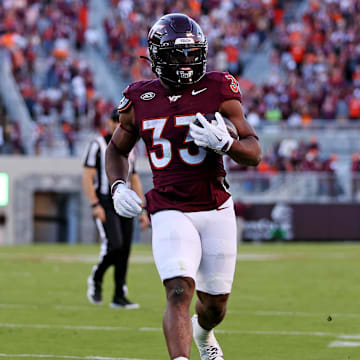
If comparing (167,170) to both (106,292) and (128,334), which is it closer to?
(128,334)

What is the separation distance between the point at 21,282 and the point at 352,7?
1957 centimetres

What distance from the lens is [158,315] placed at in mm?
9336

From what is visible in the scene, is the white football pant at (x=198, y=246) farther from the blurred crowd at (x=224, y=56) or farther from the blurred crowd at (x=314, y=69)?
the blurred crowd at (x=314, y=69)

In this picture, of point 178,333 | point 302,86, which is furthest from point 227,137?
point 302,86

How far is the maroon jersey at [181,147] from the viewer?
5.53 metres

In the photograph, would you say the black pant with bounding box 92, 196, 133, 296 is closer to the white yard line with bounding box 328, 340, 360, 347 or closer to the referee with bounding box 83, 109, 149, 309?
the referee with bounding box 83, 109, 149, 309

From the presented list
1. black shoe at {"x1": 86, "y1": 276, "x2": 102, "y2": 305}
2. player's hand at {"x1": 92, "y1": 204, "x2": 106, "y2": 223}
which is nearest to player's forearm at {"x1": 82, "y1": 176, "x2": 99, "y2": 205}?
player's hand at {"x1": 92, "y1": 204, "x2": 106, "y2": 223}

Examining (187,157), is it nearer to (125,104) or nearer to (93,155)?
(125,104)

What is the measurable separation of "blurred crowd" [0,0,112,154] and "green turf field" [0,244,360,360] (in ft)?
34.0

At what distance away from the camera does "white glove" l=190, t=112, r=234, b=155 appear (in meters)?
5.21

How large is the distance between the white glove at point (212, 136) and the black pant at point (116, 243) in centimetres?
453

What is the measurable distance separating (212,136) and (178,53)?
66cm

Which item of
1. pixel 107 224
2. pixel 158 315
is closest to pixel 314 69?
pixel 107 224

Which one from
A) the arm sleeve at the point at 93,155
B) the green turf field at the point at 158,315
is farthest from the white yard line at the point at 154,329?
the arm sleeve at the point at 93,155
